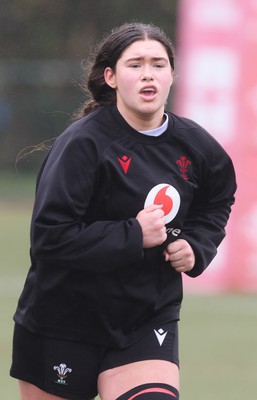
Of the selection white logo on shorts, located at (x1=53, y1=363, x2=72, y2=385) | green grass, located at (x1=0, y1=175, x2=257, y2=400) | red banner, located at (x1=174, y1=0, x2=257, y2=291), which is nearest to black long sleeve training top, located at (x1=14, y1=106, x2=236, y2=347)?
white logo on shorts, located at (x1=53, y1=363, x2=72, y2=385)

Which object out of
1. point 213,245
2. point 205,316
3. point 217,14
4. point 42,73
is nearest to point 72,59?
point 42,73

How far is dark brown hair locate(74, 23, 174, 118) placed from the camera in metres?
4.57

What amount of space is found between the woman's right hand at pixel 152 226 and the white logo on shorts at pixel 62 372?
1.89ft

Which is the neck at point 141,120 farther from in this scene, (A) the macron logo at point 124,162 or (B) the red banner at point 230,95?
(B) the red banner at point 230,95

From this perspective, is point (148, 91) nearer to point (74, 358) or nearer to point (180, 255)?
point (180, 255)

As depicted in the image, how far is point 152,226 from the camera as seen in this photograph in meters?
4.38

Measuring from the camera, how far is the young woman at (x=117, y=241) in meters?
4.37

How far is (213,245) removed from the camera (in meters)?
4.81

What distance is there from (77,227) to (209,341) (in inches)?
186

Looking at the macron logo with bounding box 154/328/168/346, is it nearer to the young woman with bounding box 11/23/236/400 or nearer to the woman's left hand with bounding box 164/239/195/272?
the young woman with bounding box 11/23/236/400

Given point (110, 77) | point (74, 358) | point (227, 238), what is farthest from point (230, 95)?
point (74, 358)

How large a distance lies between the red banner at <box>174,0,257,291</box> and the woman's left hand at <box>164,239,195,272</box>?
6.71 metres

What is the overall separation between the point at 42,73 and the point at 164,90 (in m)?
17.2

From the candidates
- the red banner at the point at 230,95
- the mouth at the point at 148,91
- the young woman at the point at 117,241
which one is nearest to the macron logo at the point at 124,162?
the young woman at the point at 117,241
